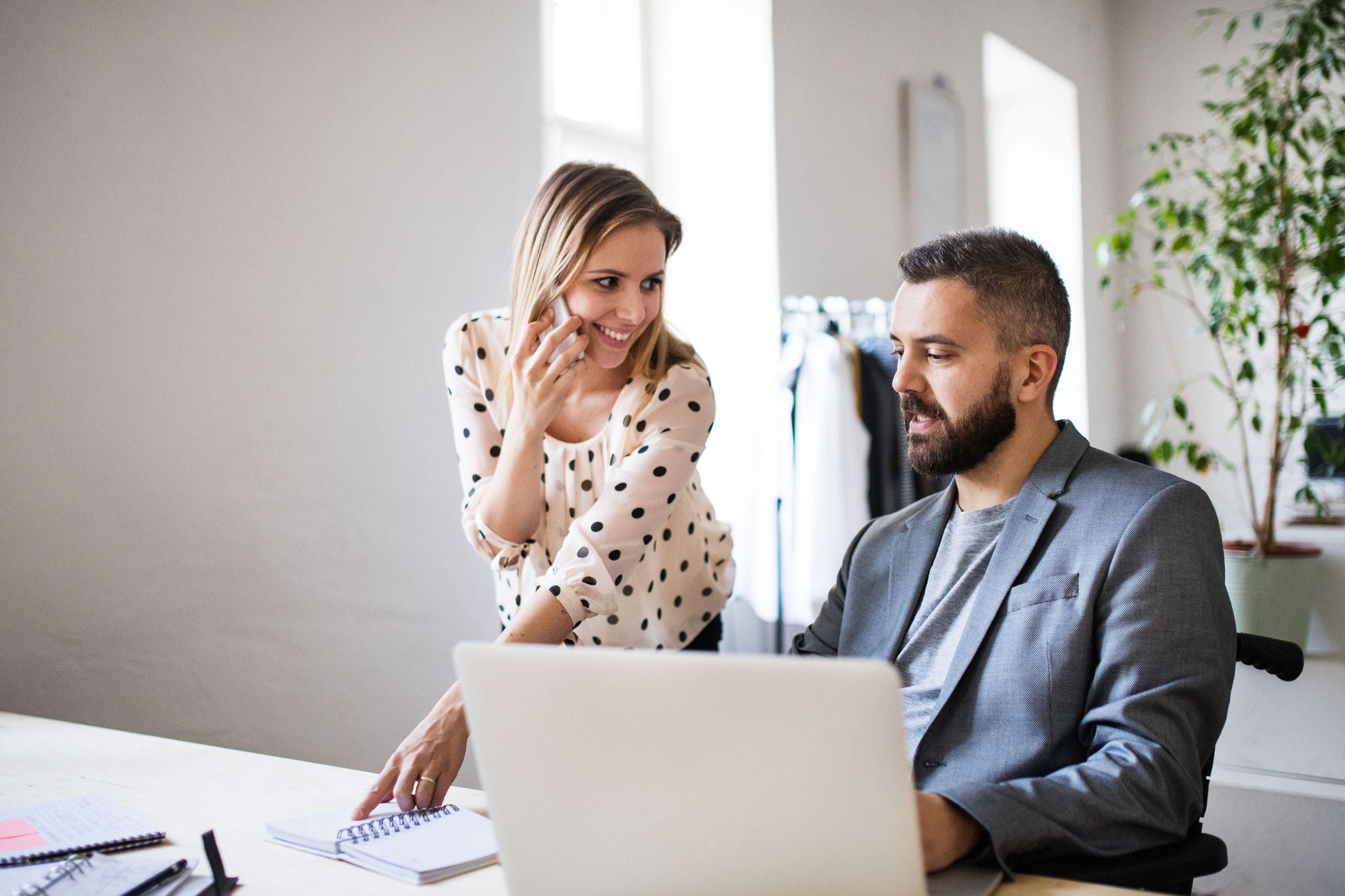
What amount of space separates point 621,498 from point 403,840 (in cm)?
59

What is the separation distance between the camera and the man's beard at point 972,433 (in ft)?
4.55

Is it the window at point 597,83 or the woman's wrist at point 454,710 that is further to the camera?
the window at point 597,83

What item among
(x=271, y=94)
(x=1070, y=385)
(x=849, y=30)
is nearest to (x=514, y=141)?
(x=271, y=94)

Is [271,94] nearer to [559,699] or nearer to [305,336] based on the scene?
[305,336]

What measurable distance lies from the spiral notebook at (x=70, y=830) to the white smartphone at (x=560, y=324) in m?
0.78

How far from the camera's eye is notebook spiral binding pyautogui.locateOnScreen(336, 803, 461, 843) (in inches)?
42.4

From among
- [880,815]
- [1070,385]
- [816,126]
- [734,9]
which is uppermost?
[734,9]

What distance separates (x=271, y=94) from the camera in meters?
2.27

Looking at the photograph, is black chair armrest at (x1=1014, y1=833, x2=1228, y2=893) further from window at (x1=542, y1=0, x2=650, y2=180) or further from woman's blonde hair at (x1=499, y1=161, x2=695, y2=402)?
window at (x1=542, y1=0, x2=650, y2=180)

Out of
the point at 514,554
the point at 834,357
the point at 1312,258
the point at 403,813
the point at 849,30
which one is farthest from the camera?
the point at 849,30

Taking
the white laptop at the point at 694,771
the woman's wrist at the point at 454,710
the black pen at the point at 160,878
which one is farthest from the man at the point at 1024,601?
the black pen at the point at 160,878

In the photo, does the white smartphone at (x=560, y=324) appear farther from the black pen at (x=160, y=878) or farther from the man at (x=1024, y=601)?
the black pen at (x=160, y=878)

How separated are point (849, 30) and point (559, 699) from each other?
157 inches

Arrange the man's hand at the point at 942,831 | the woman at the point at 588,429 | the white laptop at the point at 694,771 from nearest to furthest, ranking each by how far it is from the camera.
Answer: the white laptop at the point at 694,771
the man's hand at the point at 942,831
the woman at the point at 588,429
